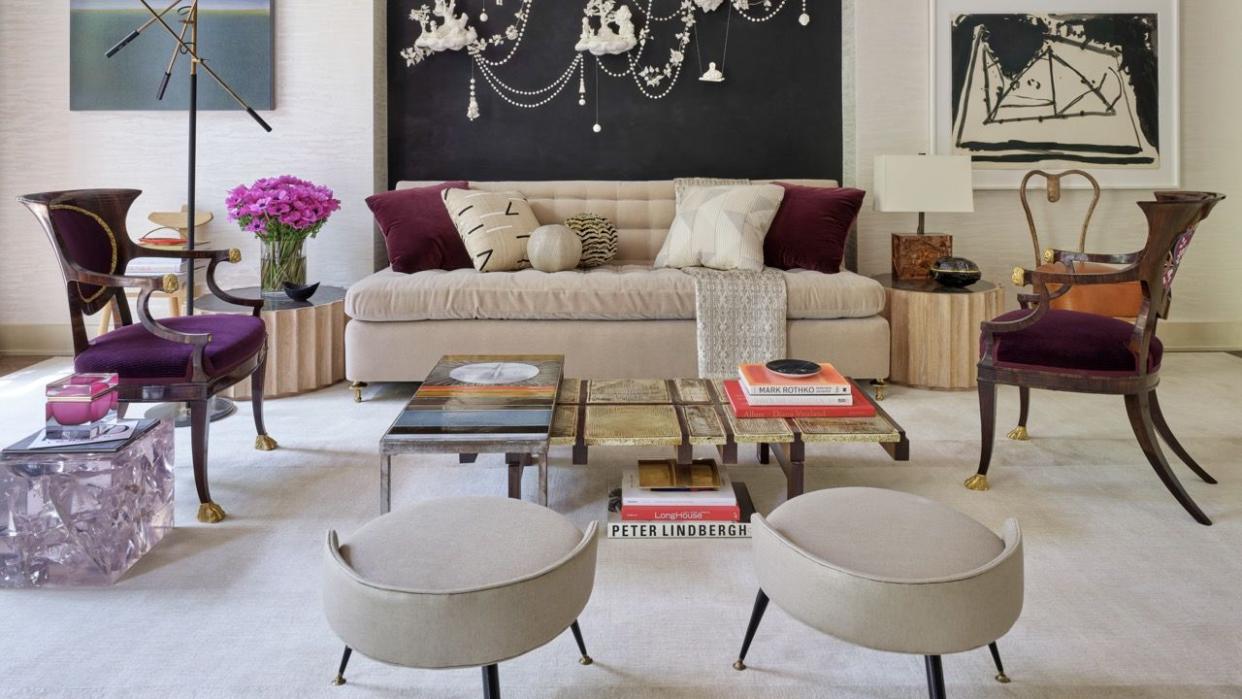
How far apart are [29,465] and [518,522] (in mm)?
1266

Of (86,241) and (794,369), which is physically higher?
(86,241)

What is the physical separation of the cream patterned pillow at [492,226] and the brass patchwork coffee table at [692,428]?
161 cm

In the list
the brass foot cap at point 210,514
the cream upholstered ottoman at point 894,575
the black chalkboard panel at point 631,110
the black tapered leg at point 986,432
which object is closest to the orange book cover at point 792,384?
the black tapered leg at point 986,432

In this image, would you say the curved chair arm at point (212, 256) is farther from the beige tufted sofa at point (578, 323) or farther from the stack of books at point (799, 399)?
the stack of books at point (799, 399)

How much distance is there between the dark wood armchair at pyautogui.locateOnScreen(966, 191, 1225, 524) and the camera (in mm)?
2814

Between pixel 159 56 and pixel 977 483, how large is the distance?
4431mm

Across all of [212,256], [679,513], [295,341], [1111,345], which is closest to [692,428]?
[679,513]

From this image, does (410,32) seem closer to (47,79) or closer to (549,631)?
(47,79)

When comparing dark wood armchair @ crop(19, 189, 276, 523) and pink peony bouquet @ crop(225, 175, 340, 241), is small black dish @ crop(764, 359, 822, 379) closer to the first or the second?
dark wood armchair @ crop(19, 189, 276, 523)

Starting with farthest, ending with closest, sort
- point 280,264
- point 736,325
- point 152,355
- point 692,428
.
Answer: point 280,264, point 736,325, point 152,355, point 692,428

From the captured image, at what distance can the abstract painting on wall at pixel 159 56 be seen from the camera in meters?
4.98

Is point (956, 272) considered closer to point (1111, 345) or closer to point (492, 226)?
point (1111, 345)

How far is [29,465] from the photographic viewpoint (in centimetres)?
226

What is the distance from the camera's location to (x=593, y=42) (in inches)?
203
